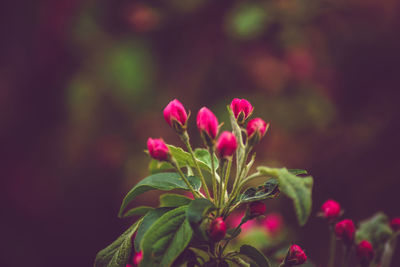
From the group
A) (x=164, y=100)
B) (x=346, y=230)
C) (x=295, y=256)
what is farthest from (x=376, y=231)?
(x=164, y=100)

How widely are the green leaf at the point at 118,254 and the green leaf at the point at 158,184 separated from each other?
32 mm

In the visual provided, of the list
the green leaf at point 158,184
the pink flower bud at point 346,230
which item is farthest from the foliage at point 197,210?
the pink flower bud at point 346,230

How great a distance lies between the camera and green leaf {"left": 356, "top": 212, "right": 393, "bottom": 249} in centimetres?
61

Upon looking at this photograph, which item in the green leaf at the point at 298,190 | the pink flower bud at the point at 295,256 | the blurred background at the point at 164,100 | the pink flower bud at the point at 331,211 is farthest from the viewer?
the blurred background at the point at 164,100

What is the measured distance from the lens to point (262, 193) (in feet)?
1.35

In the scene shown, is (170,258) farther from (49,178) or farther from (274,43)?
(49,178)

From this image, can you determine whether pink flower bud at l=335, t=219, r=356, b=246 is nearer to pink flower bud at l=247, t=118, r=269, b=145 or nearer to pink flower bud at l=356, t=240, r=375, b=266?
pink flower bud at l=356, t=240, r=375, b=266

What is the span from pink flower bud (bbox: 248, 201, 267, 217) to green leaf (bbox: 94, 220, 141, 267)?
14 cm

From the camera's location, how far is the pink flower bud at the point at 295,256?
43cm

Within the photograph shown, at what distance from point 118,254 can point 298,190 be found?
227 mm

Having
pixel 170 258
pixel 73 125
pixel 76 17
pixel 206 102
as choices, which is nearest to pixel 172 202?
pixel 170 258

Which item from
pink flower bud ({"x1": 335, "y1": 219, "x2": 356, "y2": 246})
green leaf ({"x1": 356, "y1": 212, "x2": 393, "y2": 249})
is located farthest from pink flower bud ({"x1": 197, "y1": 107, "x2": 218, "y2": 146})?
green leaf ({"x1": 356, "y1": 212, "x2": 393, "y2": 249})

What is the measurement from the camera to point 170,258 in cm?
35

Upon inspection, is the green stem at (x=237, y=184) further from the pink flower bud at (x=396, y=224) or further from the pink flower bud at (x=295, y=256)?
the pink flower bud at (x=396, y=224)
